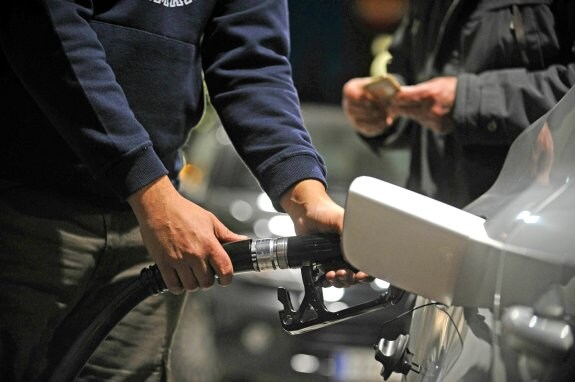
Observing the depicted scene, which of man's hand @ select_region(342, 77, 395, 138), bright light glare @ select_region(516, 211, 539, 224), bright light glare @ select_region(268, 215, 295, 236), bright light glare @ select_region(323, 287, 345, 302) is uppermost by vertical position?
bright light glare @ select_region(516, 211, 539, 224)

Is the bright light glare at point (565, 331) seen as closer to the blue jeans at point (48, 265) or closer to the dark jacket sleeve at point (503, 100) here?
the blue jeans at point (48, 265)

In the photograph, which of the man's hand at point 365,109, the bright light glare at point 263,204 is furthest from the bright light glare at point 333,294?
the man's hand at point 365,109

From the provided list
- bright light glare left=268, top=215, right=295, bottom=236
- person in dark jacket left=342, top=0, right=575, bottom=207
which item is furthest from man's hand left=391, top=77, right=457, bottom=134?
bright light glare left=268, top=215, right=295, bottom=236

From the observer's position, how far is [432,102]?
8.31ft

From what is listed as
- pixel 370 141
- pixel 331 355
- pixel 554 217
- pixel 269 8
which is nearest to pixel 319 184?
pixel 269 8

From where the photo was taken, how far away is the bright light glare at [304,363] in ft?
14.2

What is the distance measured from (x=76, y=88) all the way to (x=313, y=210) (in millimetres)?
483

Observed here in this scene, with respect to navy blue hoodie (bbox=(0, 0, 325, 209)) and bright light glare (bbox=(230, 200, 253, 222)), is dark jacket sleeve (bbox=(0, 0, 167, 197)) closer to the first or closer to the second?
navy blue hoodie (bbox=(0, 0, 325, 209))

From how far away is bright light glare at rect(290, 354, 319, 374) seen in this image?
4.33 meters

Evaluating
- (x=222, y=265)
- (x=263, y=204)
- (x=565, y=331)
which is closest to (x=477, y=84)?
(x=222, y=265)

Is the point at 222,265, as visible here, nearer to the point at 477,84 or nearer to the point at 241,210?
the point at 477,84

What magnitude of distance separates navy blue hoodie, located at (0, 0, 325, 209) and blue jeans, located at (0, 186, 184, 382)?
5 centimetres

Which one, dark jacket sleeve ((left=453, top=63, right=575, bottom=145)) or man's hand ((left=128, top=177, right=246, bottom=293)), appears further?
dark jacket sleeve ((left=453, top=63, right=575, bottom=145))

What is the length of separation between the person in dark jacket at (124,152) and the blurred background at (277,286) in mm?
→ 1184
